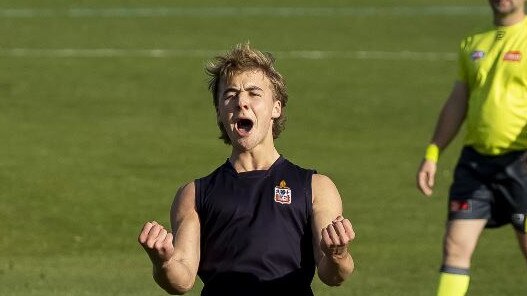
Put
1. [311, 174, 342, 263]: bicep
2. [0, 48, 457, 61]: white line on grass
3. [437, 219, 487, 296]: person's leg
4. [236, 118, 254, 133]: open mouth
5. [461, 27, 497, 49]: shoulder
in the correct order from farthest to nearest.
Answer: [0, 48, 457, 61]: white line on grass, [461, 27, 497, 49]: shoulder, [437, 219, 487, 296]: person's leg, [236, 118, 254, 133]: open mouth, [311, 174, 342, 263]: bicep

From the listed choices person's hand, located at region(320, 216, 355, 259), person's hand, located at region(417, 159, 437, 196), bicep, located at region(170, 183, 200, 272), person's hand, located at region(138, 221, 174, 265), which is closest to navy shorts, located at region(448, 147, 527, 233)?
person's hand, located at region(417, 159, 437, 196)

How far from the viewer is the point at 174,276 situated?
7.62 meters

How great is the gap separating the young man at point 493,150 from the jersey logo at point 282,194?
139 inches

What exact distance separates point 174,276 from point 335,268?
75cm

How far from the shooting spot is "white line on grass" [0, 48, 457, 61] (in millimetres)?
26984

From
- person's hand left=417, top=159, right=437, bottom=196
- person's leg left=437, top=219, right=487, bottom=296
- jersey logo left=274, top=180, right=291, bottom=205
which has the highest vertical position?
jersey logo left=274, top=180, right=291, bottom=205

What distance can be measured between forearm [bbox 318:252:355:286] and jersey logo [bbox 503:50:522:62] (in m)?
4.14

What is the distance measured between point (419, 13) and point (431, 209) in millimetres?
14952

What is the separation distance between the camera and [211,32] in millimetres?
29000

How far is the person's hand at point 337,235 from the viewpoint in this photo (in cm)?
710

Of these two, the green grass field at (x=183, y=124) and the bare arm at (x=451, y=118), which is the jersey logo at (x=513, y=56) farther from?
the green grass field at (x=183, y=124)

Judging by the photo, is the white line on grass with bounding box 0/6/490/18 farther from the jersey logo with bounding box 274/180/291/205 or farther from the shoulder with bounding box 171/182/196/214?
the jersey logo with bounding box 274/180/291/205

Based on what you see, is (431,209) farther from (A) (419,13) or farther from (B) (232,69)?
(A) (419,13)

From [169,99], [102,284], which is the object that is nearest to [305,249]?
[102,284]
